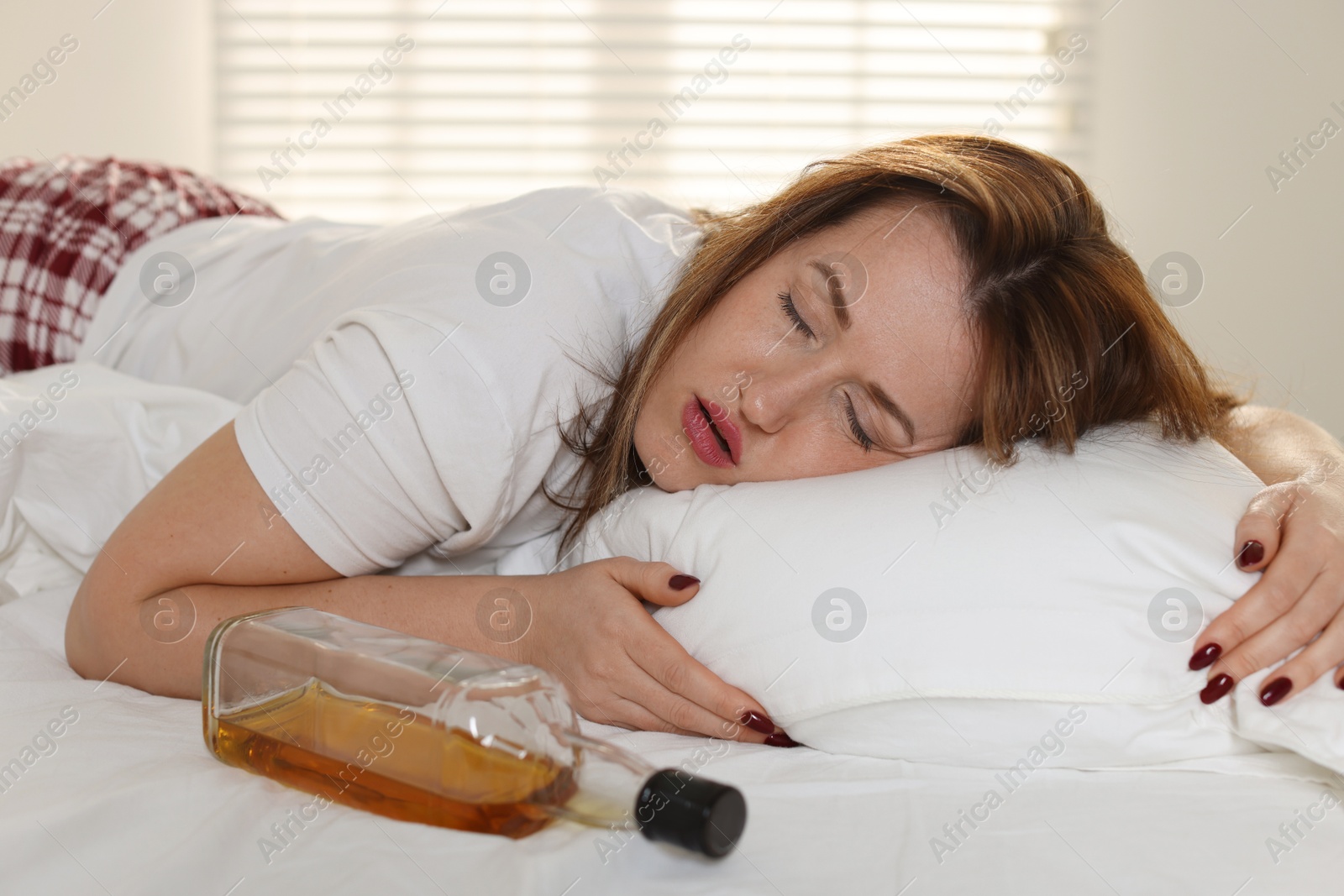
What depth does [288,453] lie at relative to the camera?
0.83 meters

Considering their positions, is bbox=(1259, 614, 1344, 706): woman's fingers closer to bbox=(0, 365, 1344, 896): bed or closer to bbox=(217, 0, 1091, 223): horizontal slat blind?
bbox=(0, 365, 1344, 896): bed

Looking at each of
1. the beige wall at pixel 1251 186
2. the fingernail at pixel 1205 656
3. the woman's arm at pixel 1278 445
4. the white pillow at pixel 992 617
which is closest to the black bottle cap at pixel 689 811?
the white pillow at pixel 992 617

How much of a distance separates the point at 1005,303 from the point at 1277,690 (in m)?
0.39

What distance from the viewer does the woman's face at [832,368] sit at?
862 mm

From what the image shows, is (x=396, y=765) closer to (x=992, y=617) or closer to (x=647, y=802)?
(x=647, y=802)

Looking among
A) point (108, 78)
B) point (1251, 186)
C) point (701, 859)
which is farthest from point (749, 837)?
point (108, 78)

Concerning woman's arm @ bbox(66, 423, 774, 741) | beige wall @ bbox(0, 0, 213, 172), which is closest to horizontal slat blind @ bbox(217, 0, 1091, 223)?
beige wall @ bbox(0, 0, 213, 172)

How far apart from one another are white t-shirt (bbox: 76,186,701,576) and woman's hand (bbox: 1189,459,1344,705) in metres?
0.57

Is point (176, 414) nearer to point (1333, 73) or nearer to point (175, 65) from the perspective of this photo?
point (175, 65)

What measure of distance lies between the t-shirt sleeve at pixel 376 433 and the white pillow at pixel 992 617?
0.73 feet

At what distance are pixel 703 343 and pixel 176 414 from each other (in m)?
0.59

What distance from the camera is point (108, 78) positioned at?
2.30 metres

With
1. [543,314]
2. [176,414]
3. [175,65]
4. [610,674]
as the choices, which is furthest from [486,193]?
[610,674]

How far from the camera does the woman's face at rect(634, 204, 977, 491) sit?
86 cm
